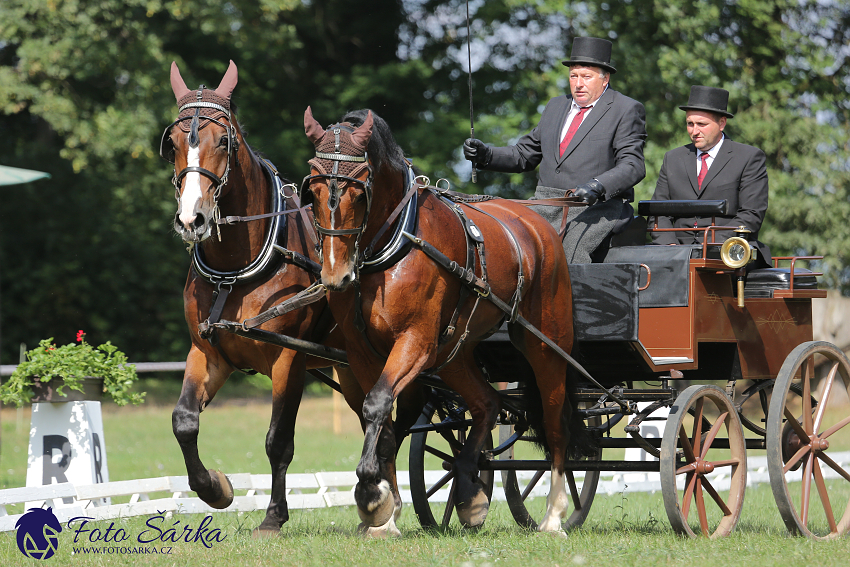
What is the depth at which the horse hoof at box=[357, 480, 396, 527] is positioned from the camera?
14.4 ft

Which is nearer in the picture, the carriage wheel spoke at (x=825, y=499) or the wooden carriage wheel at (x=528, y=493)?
the carriage wheel spoke at (x=825, y=499)

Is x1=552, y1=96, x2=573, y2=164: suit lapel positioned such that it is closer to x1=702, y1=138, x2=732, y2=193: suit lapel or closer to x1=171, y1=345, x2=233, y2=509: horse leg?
x1=702, y1=138, x2=732, y2=193: suit lapel

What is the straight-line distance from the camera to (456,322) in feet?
15.9

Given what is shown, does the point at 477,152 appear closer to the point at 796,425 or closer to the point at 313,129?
the point at 313,129

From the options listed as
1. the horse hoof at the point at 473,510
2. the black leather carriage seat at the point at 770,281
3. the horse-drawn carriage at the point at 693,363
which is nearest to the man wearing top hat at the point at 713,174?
the black leather carriage seat at the point at 770,281

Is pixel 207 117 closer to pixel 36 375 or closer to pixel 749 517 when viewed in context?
pixel 36 375

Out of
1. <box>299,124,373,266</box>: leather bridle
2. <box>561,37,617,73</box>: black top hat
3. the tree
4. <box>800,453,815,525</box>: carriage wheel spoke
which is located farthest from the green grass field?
the tree

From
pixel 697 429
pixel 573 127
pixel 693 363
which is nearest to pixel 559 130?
pixel 573 127

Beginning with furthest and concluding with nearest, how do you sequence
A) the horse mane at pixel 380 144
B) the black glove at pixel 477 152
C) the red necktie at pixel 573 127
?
1. the red necktie at pixel 573 127
2. the black glove at pixel 477 152
3. the horse mane at pixel 380 144

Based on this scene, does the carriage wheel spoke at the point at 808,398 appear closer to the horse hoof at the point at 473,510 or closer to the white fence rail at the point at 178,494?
the horse hoof at the point at 473,510

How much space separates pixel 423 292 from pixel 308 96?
15691 mm

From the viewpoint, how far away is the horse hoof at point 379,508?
4.40 m

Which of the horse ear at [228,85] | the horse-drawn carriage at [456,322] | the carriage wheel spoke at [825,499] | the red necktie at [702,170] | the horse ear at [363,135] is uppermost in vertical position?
the horse ear at [228,85]

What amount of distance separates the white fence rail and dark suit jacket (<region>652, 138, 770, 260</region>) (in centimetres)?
317
